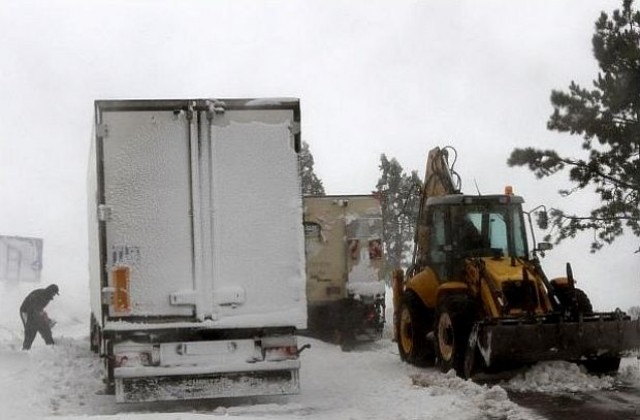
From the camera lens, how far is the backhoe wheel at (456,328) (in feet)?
39.2

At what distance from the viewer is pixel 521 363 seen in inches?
452

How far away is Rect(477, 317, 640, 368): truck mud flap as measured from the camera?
35.9 ft

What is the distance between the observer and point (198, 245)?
31.7 feet

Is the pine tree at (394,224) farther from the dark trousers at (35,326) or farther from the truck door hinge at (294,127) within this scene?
the truck door hinge at (294,127)

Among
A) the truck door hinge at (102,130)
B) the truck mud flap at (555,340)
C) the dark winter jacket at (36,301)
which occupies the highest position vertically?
the truck door hinge at (102,130)

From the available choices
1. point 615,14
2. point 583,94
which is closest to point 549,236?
point 583,94

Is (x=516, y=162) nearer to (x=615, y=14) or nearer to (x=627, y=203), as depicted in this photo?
(x=627, y=203)

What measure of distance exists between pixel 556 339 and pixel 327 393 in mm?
3026

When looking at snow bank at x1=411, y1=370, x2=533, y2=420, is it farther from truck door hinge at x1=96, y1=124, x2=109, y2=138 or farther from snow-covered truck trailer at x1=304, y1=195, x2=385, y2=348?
snow-covered truck trailer at x1=304, y1=195, x2=385, y2=348

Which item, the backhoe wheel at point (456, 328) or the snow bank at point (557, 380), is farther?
the backhoe wheel at point (456, 328)


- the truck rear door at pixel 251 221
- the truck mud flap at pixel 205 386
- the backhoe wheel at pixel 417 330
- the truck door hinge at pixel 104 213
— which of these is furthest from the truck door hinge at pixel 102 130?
the backhoe wheel at pixel 417 330

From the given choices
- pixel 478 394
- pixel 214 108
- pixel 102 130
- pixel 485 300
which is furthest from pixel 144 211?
pixel 485 300

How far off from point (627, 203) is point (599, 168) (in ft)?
3.24

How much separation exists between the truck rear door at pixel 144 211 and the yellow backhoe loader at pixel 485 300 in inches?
161
